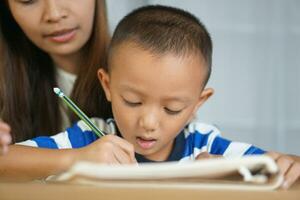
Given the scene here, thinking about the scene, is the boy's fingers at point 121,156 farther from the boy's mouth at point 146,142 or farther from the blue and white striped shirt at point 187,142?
the blue and white striped shirt at point 187,142

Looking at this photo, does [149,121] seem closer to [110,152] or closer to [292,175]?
[110,152]

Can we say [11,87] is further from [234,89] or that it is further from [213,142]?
[234,89]

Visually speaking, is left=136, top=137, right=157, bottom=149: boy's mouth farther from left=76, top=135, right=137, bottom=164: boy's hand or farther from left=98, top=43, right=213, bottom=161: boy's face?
left=76, top=135, right=137, bottom=164: boy's hand

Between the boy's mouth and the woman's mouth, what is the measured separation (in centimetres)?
37

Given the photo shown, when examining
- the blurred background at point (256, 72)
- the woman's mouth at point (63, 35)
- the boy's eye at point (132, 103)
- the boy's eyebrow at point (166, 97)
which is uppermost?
the woman's mouth at point (63, 35)

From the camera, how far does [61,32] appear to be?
3.97 feet

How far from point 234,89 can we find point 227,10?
28 cm

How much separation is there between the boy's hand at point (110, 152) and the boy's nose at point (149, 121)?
0.09 metres

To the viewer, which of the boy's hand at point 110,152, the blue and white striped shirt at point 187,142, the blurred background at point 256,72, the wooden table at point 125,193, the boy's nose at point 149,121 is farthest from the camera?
the blurred background at point 256,72

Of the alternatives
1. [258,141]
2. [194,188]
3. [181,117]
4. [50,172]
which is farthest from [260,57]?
[194,188]

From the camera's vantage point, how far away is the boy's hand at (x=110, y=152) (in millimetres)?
791

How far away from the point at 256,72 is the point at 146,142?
44.9 inches

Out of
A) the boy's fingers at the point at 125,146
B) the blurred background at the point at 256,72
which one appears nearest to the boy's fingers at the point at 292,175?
the boy's fingers at the point at 125,146

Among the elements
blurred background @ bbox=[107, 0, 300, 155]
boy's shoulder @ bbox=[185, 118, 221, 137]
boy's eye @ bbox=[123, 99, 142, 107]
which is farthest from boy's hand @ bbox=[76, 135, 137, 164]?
blurred background @ bbox=[107, 0, 300, 155]
